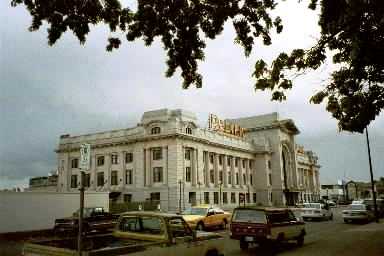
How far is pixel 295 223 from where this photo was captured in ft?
60.7

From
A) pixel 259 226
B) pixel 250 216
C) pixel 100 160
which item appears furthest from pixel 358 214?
pixel 100 160

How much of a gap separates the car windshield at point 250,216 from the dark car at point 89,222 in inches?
401

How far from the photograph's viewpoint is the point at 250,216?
55.2ft

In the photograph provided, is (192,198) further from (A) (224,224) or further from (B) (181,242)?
(B) (181,242)

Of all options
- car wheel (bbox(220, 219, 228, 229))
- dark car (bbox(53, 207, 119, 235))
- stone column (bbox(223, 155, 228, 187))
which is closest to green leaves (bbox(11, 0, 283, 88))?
dark car (bbox(53, 207, 119, 235))

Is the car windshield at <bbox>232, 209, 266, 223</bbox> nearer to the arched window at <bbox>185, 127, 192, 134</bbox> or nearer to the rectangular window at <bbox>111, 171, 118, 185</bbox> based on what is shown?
the arched window at <bbox>185, 127, 192, 134</bbox>

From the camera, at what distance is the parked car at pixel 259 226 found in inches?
635

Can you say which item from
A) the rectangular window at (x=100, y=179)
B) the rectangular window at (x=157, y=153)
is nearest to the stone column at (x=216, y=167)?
the rectangular window at (x=157, y=153)

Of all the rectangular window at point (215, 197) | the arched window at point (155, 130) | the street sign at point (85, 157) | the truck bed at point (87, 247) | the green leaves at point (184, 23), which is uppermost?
the arched window at point (155, 130)

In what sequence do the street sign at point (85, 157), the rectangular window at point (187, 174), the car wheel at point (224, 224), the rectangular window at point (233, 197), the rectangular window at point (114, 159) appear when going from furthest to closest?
the rectangular window at point (233, 197)
the rectangular window at point (114, 159)
the rectangular window at point (187, 174)
the car wheel at point (224, 224)
the street sign at point (85, 157)

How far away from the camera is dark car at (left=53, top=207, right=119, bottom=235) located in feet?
79.3

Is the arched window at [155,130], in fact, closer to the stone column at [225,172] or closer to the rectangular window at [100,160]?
the rectangular window at [100,160]

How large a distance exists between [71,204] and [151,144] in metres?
32.5

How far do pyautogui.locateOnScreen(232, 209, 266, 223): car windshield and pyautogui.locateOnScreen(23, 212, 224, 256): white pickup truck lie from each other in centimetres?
633
